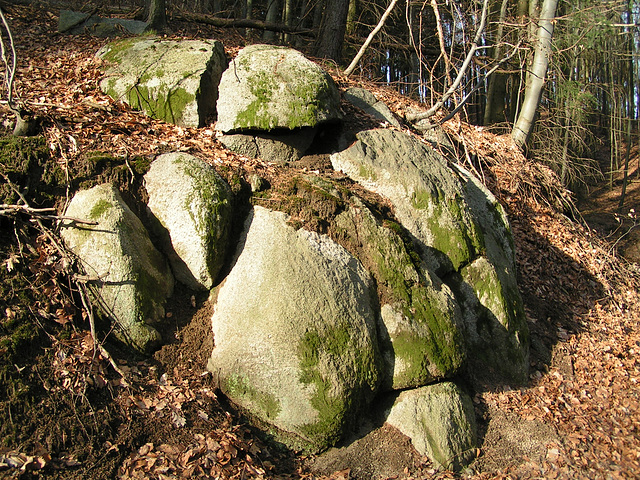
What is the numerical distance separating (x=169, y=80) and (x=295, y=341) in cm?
420

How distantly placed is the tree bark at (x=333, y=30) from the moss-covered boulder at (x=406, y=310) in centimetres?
589

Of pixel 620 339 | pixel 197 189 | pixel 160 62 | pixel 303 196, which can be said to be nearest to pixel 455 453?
pixel 303 196

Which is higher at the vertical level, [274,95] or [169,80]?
[169,80]

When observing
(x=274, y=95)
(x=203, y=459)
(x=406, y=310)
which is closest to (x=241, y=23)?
(x=274, y=95)

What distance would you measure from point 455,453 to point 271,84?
5036mm

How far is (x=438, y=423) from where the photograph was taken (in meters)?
4.84

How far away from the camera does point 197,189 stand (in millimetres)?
5129

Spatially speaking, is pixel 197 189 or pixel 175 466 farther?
pixel 197 189

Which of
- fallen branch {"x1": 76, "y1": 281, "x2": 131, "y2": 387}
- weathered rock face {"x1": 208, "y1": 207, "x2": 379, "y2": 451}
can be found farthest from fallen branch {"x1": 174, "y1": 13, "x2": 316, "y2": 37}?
fallen branch {"x1": 76, "y1": 281, "x2": 131, "y2": 387}

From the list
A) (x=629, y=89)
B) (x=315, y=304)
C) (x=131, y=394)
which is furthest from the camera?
(x=629, y=89)

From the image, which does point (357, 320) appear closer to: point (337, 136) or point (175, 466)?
point (175, 466)

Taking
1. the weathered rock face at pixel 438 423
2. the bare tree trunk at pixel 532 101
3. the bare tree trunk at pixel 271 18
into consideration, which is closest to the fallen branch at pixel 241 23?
the bare tree trunk at pixel 271 18

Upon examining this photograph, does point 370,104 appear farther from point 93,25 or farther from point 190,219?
point 93,25

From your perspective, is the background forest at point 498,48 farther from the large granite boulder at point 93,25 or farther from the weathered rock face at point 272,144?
the weathered rock face at point 272,144
